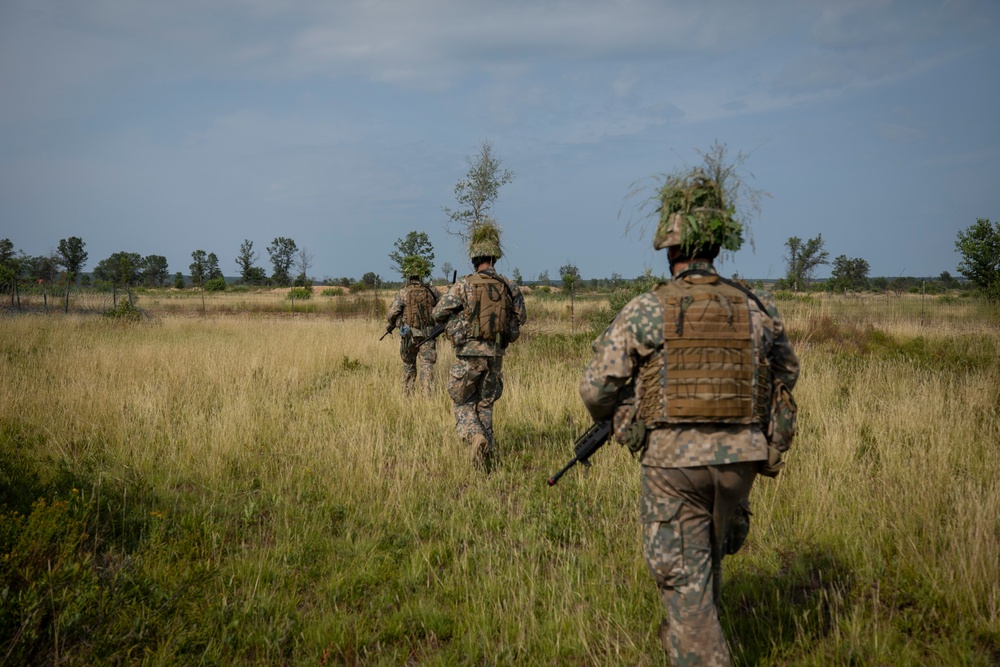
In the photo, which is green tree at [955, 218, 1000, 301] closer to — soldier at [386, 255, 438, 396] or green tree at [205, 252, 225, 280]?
soldier at [386, 255, 438, 396]

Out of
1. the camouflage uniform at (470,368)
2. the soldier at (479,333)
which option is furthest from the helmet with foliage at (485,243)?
the camouflage uniform at (470,368)

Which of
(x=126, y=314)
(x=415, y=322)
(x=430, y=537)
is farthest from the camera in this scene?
(x=126, y=314)

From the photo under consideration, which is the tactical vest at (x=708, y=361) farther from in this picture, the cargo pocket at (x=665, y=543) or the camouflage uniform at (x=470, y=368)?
the camouflage uniform at (x=470, y=368)

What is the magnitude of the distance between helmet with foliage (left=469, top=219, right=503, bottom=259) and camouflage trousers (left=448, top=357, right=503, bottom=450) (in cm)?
100

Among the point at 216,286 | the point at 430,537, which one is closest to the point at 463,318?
the point at 430,537

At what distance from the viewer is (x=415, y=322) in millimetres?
8875

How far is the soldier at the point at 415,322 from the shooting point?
887 centimetres

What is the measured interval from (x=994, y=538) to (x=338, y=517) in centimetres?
415

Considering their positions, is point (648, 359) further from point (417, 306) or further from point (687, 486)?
point (417, 306)

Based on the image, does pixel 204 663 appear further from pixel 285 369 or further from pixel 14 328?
pixel 14 328

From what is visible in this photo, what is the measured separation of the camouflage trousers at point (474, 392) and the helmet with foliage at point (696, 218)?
10.5 ft

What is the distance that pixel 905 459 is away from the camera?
508 centimetres

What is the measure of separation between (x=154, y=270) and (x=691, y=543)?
90176 mm

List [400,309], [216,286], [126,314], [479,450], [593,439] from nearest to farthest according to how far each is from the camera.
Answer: [593,439]
[479,450]
[400,309]
[126,314]
[216,286]
